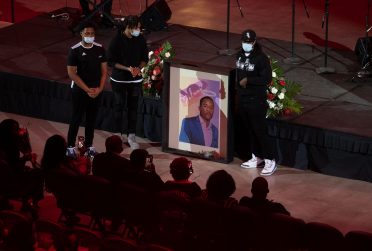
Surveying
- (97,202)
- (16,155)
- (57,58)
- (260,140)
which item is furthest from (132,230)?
(57,58)

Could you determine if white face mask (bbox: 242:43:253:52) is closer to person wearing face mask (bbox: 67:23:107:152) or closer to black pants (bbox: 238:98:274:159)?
black pants (bbox: 238:98:274:159)

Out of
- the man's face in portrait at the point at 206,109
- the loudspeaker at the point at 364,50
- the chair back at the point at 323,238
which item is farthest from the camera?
the loudspeaker at the point at 364,50

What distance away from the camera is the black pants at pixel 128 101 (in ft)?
41.7

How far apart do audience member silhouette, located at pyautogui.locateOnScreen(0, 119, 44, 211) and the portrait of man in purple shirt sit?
2.38 metres

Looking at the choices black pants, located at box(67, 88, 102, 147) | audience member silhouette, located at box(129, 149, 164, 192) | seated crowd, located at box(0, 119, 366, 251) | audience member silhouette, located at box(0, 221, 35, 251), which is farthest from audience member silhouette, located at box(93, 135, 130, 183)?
audience member silhouette, located at box(0, 221, 35, 251)

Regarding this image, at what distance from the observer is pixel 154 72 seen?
1309cm

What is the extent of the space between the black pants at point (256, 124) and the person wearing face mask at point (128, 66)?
1341 millimetres

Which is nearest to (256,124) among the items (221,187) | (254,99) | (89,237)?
(254,99)

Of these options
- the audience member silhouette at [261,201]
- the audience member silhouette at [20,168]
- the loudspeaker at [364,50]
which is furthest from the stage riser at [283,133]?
the audience member silhouette at [261,201]

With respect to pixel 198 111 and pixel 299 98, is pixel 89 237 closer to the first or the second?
pixel 198 111

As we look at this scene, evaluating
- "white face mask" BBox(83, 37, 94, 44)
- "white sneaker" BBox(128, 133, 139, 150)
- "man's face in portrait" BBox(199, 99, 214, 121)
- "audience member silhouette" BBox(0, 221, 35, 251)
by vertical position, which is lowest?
"white sneaker" BBox(128, 133, 139, 150)

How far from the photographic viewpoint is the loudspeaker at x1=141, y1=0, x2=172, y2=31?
53.0 ft

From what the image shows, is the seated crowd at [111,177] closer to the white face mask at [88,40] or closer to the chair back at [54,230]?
the chair back at [54,230]

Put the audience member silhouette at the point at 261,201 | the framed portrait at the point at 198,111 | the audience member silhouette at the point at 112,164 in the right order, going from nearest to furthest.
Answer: the audience member silhouette at the point at 261,201, the audience member silhouette at the point at 112,164, the framed portrait at the point at 198,111
